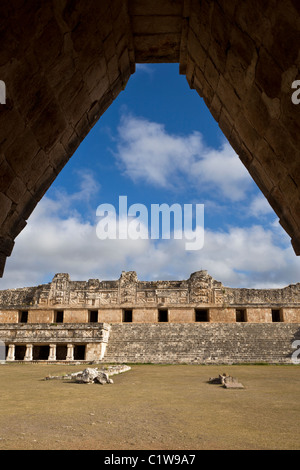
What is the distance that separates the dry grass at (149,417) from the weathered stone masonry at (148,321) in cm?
960

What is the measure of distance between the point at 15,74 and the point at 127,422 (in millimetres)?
4775

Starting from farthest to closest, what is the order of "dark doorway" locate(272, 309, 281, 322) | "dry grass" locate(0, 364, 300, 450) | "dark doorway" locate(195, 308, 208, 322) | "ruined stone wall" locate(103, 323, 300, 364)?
"dark doorway" locate(195, 308, 208, 322) → "dark doorway" locate(272, 309, 281, 322) → "ruined stone wall" locate(103, 323, 300, 364) → "dry grass" locate(0, 364, 300, 450)

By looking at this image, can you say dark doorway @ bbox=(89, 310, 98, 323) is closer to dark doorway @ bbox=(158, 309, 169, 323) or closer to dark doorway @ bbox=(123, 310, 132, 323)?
dark doorway @ bbox=(123, 310, 132, 323)

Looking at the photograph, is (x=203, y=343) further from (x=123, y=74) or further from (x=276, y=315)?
(x=123, y=74)

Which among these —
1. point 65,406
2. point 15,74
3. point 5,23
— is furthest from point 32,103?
point 65,406

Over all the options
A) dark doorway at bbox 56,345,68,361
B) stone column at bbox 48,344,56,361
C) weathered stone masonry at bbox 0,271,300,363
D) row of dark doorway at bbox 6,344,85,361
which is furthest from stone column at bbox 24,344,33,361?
dark doorway at bbox 56,345,68,361

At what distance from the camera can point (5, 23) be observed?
2.06 m

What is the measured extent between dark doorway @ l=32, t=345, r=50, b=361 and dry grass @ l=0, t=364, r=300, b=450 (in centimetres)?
1217

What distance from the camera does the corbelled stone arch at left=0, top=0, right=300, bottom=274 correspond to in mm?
2268

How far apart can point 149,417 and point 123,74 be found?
4941 millimetres

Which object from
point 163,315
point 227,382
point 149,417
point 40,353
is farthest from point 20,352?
point 149,417

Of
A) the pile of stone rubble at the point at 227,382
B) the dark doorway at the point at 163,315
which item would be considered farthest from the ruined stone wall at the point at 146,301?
the pile of stone rubble at the point at 227,382

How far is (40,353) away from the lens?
21.4 meters

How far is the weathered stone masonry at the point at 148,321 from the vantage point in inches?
732
